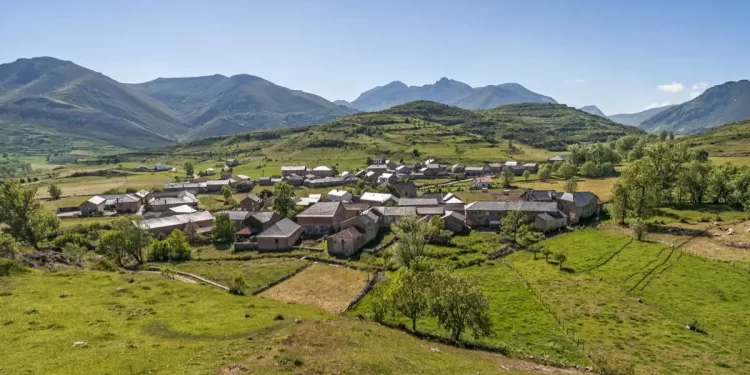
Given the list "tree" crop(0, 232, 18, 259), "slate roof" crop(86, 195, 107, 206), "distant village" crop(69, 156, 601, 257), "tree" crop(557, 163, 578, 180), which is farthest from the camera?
"tree" crop(557, 163, 578, 180)

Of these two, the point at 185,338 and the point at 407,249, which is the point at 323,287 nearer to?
the point at 407,249

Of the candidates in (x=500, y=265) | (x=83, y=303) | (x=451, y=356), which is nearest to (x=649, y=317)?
(x=500, y=265)

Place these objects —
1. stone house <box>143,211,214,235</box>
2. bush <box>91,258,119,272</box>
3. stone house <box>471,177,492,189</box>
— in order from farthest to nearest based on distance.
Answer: stone house <box>471,177,492,189</box> → stone house <box>143,211,214,235</box> → bush <box>91,258,119,272</box>

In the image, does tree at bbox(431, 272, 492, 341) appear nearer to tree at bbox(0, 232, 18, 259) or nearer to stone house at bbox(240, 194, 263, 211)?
tree at bbox(0, 232, 18, 259)

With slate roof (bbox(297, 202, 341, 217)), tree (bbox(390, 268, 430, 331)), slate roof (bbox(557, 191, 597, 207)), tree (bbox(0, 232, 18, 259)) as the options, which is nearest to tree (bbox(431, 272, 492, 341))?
tree (bbox(390, 268, 430, 331))

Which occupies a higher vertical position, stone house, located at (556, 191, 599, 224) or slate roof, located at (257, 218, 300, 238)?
stone house, located at (556, 191, 599, 224)

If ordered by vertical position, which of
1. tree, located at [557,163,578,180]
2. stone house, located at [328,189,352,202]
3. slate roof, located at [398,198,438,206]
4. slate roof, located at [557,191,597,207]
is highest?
tree, located at [557,163,578,180]

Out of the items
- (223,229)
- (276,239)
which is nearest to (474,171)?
(276,239)
